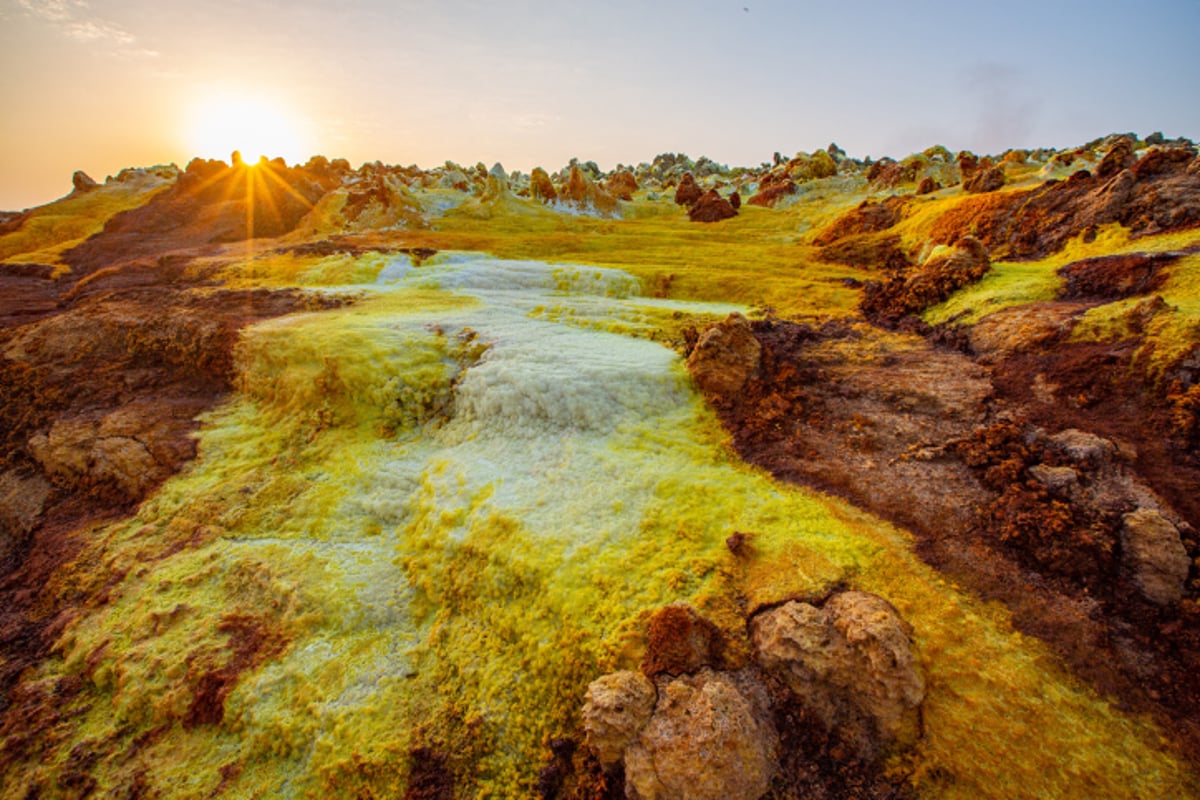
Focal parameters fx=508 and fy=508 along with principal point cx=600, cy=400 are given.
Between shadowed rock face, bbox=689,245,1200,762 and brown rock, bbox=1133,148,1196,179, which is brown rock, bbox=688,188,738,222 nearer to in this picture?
brown rock, bbox=1133,148,1196,179

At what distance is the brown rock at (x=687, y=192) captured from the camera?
8356 centimetres

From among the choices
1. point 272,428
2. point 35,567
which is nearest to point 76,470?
point 35,567

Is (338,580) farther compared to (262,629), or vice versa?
(338,580)

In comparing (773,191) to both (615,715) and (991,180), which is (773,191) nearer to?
(991,180)

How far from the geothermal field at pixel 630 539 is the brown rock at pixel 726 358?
0.15 m

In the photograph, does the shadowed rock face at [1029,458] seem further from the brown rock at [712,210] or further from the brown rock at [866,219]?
the brown rock at [712,210]

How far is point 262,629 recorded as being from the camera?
42.1ft

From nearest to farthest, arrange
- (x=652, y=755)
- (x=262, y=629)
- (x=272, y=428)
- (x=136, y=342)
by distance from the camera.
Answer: (x=652, y=755), (x=262, y=629), (x=272, y=428), (x=136, y=342)

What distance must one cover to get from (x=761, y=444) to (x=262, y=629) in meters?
15.1

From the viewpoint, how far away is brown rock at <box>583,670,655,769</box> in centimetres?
923

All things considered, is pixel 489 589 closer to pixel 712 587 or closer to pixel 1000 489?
pixel 712 587

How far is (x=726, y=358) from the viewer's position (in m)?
19.8

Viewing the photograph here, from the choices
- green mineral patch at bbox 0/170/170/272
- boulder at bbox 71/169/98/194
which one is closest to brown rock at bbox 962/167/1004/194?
green mineral patch at bbox 0/170/170/272

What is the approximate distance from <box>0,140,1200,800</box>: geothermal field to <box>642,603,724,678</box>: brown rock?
0.09m
